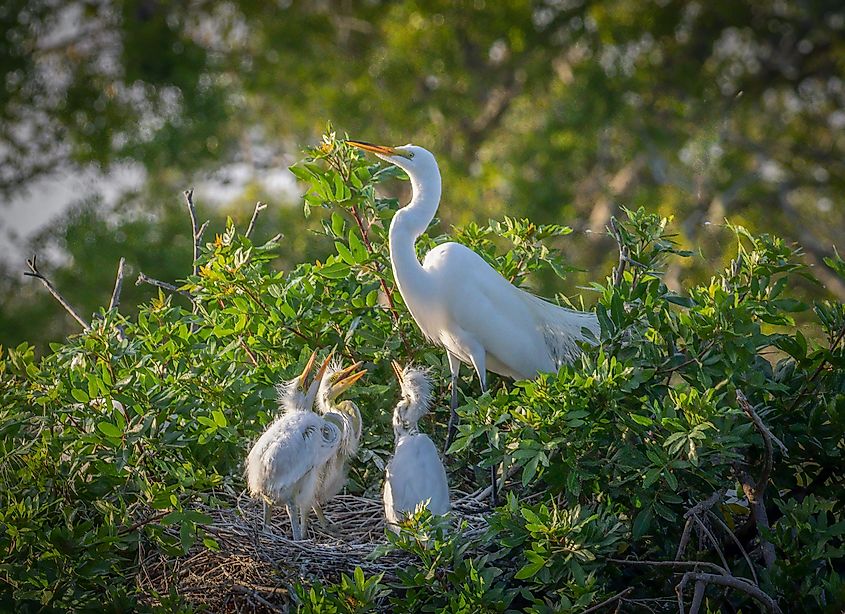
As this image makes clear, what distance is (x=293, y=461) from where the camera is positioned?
3.31m

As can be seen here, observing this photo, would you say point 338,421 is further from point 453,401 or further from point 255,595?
point 255,595

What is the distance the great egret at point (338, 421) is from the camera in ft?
11.6

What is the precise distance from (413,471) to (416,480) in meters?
0.03

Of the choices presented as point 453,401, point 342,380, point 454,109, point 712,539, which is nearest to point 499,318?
point 453,401

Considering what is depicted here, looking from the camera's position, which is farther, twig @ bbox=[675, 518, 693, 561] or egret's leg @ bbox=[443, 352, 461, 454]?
egret's leg @ bbox=[443, 352, 461, 454]

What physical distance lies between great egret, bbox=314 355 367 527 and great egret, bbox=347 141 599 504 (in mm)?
310

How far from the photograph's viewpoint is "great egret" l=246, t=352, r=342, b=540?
10.8 ft

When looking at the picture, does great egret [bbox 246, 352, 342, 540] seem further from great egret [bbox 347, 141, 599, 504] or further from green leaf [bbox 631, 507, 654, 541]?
green leaf [bbox 631, 507, 654, 541]

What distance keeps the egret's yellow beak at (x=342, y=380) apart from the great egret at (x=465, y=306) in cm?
28

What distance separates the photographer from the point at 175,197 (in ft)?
36.4

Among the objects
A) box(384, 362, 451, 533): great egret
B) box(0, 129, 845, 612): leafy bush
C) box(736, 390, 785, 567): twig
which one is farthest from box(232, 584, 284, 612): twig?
box(736, 390, 785, 567): twig

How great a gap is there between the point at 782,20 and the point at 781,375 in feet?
35.7

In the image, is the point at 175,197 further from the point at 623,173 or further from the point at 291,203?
the point at 623,173

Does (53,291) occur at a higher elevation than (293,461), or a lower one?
higher
